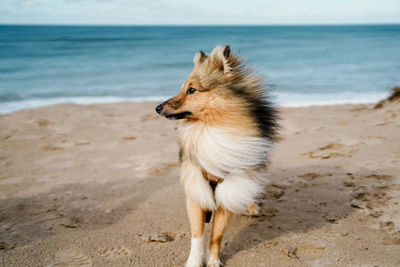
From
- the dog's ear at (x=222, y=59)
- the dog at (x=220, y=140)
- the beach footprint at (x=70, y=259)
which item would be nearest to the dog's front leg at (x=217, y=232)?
the dog at (x=220, y=140)

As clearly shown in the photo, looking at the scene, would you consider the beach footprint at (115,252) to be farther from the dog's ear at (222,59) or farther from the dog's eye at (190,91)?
the dog's ear at (222,59)

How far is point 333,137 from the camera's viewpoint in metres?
5.49

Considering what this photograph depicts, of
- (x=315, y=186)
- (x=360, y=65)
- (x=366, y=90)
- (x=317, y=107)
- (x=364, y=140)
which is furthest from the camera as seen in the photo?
(x=360, y=65)

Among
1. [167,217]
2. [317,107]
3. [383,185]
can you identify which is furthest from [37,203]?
[317,107]

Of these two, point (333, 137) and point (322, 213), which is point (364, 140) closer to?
point (333, 137)

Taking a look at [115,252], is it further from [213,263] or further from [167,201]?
[167,201]

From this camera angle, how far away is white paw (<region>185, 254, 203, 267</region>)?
2.58 metres

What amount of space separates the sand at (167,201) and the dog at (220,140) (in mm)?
431

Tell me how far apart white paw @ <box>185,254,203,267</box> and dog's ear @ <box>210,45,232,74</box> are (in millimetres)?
1506

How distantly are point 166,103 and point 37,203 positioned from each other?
6.97 ft

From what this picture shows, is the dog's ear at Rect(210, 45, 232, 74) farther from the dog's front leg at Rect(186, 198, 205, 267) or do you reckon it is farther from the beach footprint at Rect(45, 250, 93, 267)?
the beach footprint at Rect(45, 250, 93, 267)

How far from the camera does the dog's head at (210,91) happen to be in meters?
2.60

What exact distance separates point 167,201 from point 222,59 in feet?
6.13

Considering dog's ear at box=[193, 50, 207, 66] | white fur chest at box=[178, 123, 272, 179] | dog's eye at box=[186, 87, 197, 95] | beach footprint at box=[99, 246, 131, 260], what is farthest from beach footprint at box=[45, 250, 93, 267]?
dog's ear at box=[193, 50, 207, 66]
